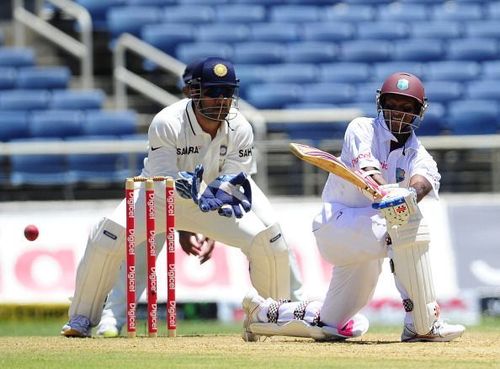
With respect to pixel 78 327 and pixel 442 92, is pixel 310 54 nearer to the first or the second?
pixel 442 92

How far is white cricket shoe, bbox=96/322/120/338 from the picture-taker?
835 cm

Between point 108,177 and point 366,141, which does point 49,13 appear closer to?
point 108,177

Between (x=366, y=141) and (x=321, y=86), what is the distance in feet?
25.8

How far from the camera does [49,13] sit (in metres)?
16.1

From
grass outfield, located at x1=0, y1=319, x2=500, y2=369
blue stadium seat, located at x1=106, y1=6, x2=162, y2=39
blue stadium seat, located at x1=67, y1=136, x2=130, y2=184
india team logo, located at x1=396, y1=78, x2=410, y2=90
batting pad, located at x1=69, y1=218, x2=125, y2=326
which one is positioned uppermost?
blue stadium seat, located at x1=106, y1=6, x2=162, y2=39

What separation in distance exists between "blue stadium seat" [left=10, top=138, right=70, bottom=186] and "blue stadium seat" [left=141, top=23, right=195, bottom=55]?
11.5 feet

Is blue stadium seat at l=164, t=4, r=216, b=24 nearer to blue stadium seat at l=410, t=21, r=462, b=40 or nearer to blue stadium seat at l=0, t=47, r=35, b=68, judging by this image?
blue stadium seat at l=0, t=47, r=35, b=68

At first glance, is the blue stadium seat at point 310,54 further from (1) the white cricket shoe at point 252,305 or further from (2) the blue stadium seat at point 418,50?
(1) the white cricket shoe at point 252,305

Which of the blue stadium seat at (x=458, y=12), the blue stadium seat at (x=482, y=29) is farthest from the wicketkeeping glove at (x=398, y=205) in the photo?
the blue stadium seat at (x=458, y=12)

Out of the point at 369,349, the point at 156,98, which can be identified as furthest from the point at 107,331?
the point at 156,98

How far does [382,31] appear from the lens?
16078 millimetres

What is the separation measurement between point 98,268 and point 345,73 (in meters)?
7.87

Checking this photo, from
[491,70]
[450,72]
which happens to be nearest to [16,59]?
[450,72]

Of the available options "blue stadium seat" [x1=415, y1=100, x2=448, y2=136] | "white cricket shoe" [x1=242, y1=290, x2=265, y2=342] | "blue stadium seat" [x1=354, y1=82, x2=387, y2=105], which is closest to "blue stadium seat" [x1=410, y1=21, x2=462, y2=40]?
"blue stadium seat" [x1=354, y1=82, x2=387, y2=105]
